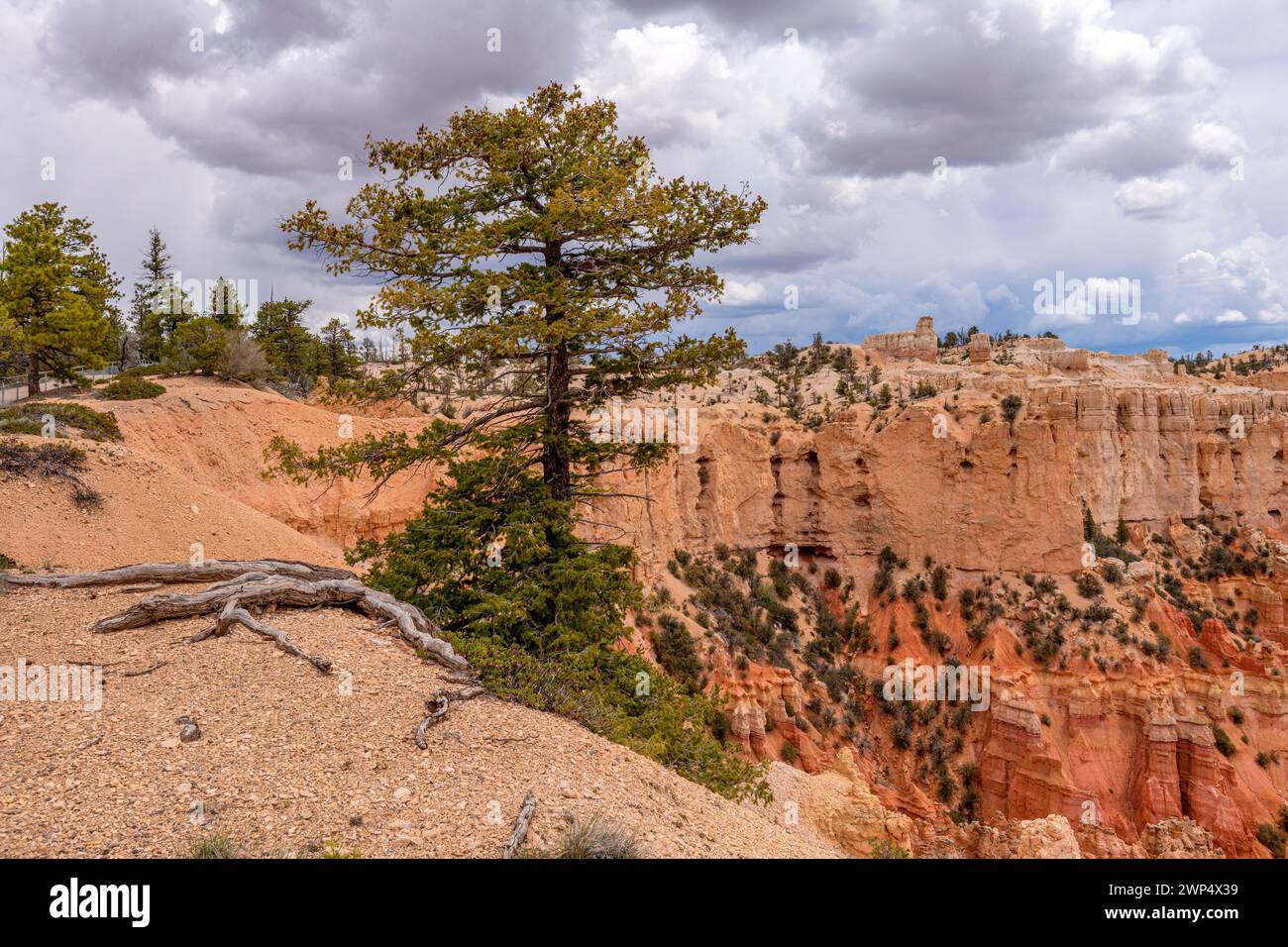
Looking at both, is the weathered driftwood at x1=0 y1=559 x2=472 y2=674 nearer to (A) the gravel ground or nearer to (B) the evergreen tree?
(A) the gravel ground

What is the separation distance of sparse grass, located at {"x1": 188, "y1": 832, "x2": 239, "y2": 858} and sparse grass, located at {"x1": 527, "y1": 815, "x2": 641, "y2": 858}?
74.5 inches

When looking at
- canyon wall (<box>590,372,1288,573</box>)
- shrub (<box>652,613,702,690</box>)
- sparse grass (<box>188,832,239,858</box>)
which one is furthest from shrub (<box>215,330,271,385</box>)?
sparse grass (<box>188,832,239,858</box>)

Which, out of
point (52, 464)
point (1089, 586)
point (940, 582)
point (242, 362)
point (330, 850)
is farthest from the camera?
point (940, 582)

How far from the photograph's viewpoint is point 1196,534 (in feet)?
163

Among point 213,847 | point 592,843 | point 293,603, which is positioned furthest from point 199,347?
point 592,843

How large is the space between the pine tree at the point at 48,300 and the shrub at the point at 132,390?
2.69 metres

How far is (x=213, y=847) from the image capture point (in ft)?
15.3

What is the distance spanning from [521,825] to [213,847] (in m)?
1.95

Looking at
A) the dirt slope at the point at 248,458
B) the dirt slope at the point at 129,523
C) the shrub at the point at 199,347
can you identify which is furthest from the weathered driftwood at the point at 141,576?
the shrub at the point at 199,347

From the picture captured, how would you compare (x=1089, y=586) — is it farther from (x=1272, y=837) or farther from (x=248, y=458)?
(x=248, y=458)

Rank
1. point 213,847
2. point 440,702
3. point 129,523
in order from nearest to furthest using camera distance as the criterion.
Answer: point 213,847, point 440,702, point 129,523

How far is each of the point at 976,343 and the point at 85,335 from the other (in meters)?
79.7

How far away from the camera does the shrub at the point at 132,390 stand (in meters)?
24.4
